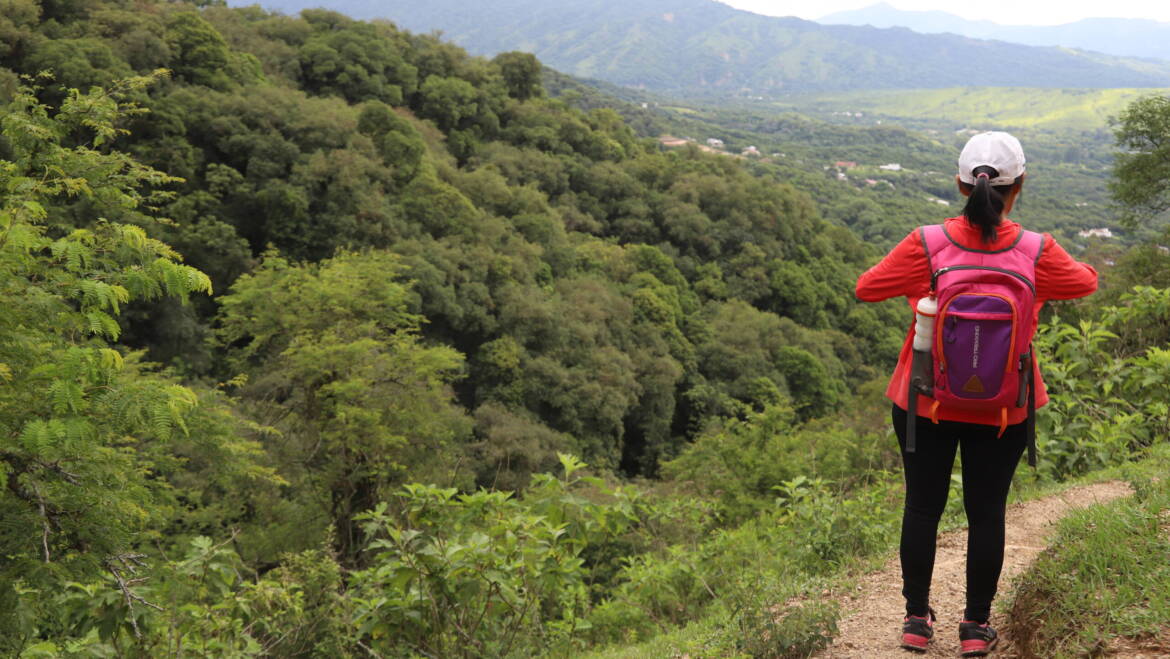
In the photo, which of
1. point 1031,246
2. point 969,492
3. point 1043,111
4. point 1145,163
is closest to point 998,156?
point 1031,246

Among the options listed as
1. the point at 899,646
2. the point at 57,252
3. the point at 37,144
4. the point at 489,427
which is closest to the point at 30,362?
the point at 57,252

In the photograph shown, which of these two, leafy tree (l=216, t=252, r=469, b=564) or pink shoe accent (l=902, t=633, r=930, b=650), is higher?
pink shoe accent (l=902, t=633, r=930, b=650)

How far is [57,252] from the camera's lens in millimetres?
3215

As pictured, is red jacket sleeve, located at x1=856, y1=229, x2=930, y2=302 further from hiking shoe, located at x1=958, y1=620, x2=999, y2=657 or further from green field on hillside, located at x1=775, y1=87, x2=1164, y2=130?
green field on hillside, located at x1=775, y1=87, x2=1164, y2=130

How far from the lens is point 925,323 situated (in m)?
2.13

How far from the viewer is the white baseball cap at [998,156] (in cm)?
211

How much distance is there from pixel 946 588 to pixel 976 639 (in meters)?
0.84

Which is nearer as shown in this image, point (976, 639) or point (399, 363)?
point (976, 639)

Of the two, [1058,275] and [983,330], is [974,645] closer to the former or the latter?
[983,330]

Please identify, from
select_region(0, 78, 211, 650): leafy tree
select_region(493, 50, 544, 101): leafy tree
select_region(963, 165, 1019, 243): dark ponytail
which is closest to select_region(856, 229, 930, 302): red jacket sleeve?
select_region(963, 165, 1019, 243): dark ponytail

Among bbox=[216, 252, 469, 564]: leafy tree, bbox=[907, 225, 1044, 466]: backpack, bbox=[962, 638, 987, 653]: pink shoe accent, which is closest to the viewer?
bbox=[907, 225, 1044, 466]: backpack

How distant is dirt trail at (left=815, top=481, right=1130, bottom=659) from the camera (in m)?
2.63

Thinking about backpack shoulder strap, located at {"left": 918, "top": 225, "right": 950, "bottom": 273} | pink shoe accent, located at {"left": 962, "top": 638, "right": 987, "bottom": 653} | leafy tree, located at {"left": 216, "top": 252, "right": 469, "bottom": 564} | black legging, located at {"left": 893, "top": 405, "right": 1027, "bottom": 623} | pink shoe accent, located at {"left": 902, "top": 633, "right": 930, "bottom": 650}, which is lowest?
leafy tree, located at {"left": 216, "top": 252, "right": 469, "bottom": 564}

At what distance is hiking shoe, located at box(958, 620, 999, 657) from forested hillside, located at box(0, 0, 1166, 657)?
1.53ft
